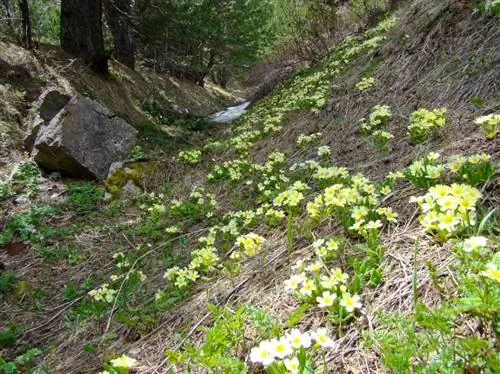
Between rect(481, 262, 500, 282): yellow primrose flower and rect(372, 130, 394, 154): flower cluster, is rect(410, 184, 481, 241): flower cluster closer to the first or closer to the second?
rect(481, 262, 500, 282): yellow primrose flower

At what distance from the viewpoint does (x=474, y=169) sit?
2.42m

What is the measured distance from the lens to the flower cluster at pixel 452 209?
73.3 inches

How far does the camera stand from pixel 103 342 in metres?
2.87

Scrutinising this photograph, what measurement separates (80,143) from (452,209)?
5.58 meters

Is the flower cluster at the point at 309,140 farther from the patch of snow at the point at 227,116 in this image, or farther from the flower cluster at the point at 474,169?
the patch of snow at the point at 227,116

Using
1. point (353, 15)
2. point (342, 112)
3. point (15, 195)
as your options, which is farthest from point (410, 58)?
point (353, 15)

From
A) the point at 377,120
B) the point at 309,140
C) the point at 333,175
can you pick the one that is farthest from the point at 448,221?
the point at 309,140

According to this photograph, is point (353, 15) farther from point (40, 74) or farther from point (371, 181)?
point (371, 181)

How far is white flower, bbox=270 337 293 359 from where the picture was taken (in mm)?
1565

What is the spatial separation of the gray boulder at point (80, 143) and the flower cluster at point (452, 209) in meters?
5.35

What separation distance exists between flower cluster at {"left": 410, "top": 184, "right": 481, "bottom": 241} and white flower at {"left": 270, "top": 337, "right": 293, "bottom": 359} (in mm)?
880

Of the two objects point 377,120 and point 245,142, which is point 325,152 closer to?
point 377,120

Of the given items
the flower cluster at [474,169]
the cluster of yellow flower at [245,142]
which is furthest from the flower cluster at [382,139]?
the cluster of yellow flower at [245,142]

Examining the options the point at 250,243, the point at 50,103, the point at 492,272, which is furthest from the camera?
the point at 50,103
